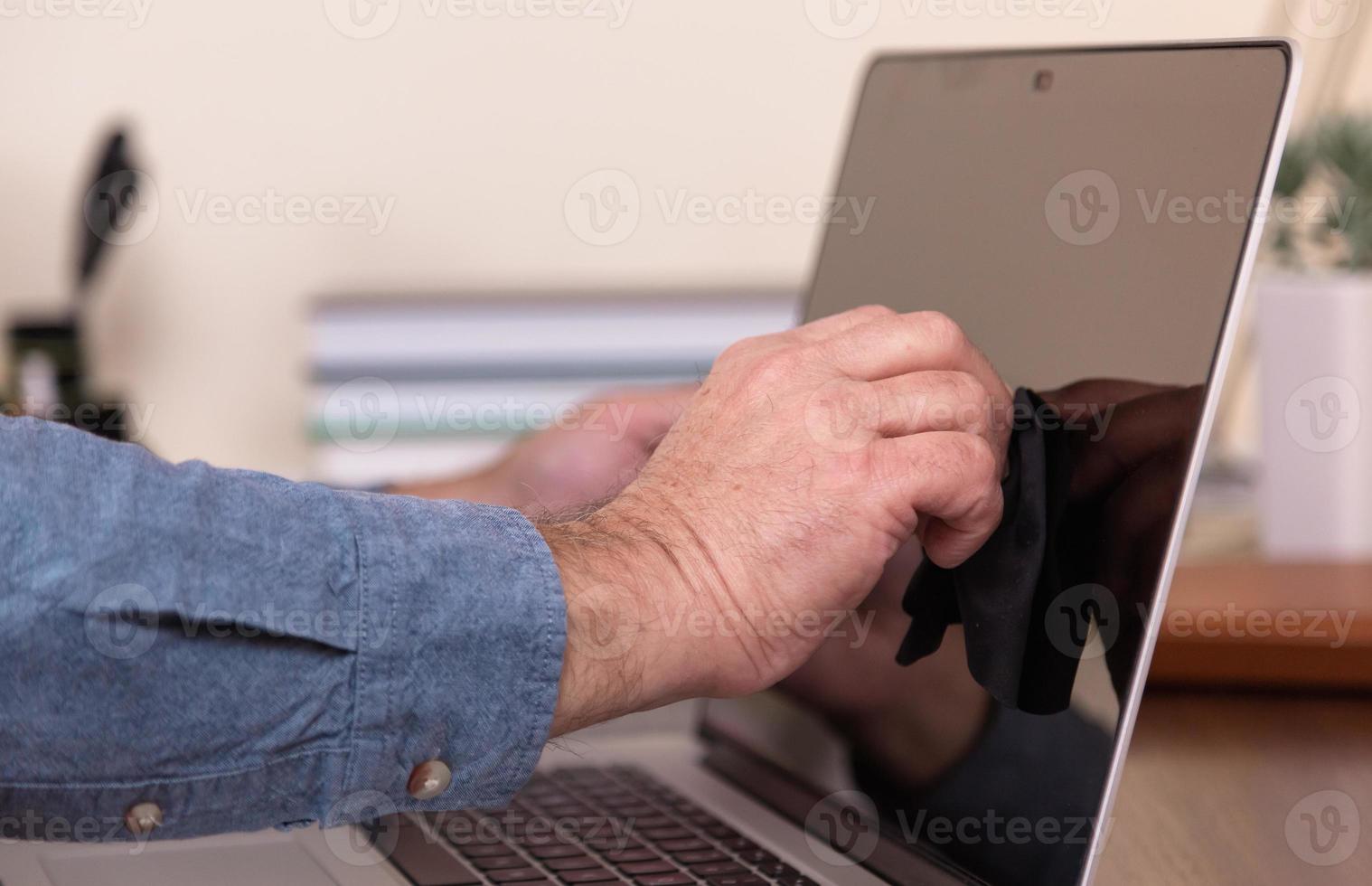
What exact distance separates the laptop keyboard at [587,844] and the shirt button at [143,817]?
13cm

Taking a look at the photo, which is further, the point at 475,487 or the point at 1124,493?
the point at 475,487

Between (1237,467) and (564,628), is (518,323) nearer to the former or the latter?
(1237,467)

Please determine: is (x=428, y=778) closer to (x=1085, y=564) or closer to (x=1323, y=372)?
(x=1085, y=564)

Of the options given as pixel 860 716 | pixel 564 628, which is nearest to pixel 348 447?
pixel 860 716

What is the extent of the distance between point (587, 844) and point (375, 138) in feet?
2.87

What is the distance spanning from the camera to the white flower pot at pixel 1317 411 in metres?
0.82

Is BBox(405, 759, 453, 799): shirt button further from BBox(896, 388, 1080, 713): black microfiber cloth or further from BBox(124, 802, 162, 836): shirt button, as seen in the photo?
BBox(896, 388, 1080, 713): black microfiber cloth

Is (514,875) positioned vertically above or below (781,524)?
below

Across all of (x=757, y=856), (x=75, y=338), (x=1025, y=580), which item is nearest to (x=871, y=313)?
(x=1025, y=580)

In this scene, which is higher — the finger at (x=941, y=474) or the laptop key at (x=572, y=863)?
the finger at (x=941, y=474)

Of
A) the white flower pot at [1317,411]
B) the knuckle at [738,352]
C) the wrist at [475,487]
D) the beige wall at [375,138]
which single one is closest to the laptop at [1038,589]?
the knuckle at [738,352]

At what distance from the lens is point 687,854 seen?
1.77 ft

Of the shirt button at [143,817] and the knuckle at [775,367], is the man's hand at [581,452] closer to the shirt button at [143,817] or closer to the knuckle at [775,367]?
the knuckle at [775,367]

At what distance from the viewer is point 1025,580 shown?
0.47 metres
